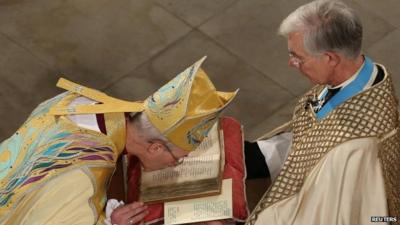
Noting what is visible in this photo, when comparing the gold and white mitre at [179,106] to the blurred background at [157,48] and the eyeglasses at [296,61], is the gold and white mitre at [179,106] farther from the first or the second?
the blurred background at [157,48]

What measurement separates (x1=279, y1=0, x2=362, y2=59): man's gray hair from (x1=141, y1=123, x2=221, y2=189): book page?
76cm

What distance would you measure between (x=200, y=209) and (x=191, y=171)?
0.76 feet

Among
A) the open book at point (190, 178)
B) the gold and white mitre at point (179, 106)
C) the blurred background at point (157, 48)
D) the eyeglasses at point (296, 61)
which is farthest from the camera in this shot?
the blurred background at point (157, 48)

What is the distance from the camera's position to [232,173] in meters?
4.05

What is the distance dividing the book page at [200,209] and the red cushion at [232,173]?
45 millimetres

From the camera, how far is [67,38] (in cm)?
641

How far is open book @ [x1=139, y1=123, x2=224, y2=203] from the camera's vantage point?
12.9 ft

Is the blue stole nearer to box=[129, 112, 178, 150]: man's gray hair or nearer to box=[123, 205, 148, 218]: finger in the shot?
box=[129, 112, 178, 150]: man's gray hair

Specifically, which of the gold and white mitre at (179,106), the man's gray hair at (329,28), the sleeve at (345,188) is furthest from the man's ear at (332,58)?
the gold and white mitre at (179,106)

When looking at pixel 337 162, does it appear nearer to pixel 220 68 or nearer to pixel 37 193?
pixel 37 193

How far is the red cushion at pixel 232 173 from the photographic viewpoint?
3.94m

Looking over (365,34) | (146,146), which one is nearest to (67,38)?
(365,34)

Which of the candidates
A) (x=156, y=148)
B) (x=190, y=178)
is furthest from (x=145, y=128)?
(x=190, y=178)

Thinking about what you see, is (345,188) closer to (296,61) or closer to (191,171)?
(296,61)
